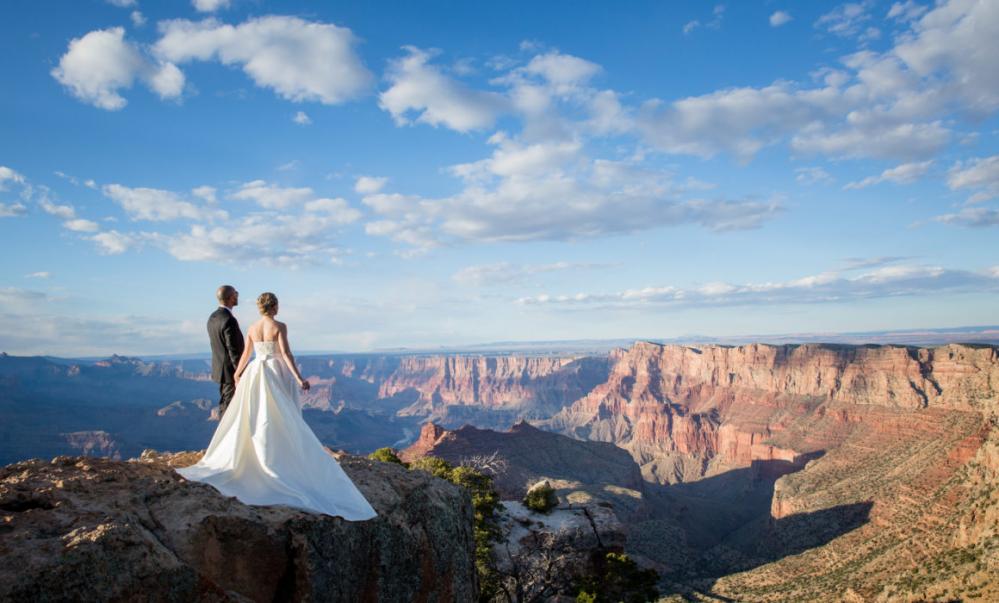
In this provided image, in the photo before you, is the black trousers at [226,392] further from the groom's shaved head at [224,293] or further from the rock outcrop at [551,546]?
the rock outcrop at [551,546]

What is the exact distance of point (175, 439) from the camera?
17488cm

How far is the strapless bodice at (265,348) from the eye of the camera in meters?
11.2

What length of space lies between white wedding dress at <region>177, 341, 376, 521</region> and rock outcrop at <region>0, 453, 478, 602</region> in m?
0.34

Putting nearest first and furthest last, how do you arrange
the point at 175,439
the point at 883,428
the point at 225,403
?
the point at 225,403 < the point at 883,428 < the point at 175,439

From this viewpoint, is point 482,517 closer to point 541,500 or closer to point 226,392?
point 541,500

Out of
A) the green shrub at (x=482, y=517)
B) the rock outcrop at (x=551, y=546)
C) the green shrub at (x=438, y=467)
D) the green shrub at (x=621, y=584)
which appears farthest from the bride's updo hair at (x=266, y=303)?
the green shrub at (x=438, y=467)

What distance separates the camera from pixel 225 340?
1244cm

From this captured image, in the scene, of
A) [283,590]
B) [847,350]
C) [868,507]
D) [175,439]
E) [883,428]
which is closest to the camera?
[283,590]

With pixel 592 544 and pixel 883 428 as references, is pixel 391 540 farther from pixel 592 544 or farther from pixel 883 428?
pixel 883 428

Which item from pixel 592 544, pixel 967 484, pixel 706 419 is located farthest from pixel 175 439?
pixel 967 484

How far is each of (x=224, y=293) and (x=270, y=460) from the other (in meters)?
4.52

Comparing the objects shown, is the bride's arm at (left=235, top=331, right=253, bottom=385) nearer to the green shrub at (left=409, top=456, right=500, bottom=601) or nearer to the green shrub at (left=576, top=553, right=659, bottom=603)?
the green shrub at (left=409, top=456, right=500, bottom=601)

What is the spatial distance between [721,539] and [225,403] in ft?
318

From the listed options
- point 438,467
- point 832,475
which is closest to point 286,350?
point 438,467
